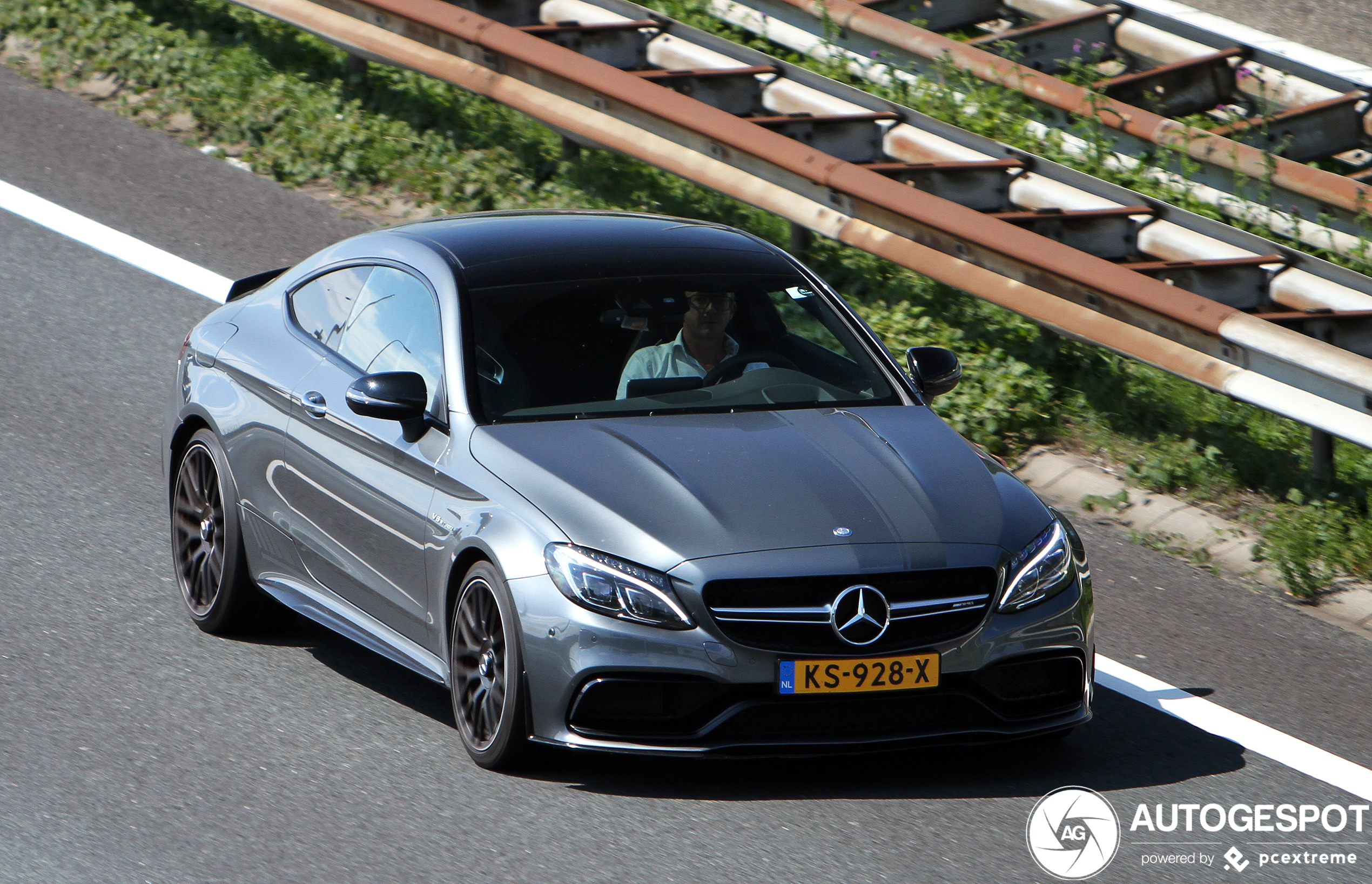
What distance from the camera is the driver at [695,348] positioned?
668cm

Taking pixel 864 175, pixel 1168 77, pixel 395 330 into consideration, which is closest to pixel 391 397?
pixel 395 330

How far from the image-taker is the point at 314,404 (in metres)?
6.94

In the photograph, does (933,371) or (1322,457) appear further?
(1322,457)

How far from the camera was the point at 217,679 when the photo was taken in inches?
267

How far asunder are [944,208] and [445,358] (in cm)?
364

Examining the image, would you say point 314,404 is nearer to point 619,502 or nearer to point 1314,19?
point 619,502

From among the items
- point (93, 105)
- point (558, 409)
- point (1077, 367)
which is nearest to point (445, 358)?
point (558, 409)

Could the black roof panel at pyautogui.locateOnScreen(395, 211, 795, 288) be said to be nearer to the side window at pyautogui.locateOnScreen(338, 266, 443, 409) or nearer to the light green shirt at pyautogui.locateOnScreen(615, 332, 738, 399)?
the side window at pyautogui.locateOnScreen(338, 266, 443, 409)

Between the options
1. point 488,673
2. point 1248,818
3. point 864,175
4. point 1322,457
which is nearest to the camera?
point 1248,818

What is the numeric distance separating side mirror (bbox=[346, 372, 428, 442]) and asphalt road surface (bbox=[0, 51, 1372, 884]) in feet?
3.28

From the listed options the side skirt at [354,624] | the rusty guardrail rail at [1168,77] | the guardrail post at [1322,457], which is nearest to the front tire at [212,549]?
the side skirt at [354,624]

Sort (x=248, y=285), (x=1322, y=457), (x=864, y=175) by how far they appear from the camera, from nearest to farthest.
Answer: (x=248, y=285) < (x=1322, y=457) < (x=864, y=175)

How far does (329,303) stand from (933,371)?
87.8 inches

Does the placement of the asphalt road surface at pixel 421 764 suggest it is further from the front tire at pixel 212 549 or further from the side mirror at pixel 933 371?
the side mirror at pixel 933 371
